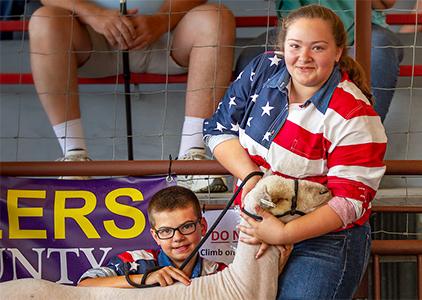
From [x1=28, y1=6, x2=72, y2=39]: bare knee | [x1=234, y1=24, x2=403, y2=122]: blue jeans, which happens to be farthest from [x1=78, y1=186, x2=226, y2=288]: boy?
[x1=28, y1=6, x2=72, y2=39]: bare knee

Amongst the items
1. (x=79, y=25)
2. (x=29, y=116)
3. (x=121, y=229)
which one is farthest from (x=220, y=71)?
(x=29, y=116)

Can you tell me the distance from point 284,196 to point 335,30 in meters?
0.40

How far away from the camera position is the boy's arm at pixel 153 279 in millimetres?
1000

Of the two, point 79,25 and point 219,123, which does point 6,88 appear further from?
point 219,123

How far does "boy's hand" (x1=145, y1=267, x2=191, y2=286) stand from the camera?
1.00 meters

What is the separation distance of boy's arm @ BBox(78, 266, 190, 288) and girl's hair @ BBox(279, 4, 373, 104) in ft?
2.00

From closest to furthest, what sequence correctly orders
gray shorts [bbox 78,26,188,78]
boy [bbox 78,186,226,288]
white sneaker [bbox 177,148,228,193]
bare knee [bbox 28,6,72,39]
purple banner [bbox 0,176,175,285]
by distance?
boy [bbox 78,186,226,288]
purple banner [bbox 0,176,175,285]
white sneaker [bbox 177,148,228,193]
bare knee [bbox 28,6,72,39]
gray shorts [bbox 78,26,188,78]

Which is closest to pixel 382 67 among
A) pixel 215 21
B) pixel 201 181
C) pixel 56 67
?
pixel 215 21

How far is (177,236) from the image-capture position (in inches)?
45.4

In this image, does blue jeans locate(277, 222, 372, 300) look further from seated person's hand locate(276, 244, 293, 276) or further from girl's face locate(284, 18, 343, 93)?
girl's face locate(284, 18, 343, 93)

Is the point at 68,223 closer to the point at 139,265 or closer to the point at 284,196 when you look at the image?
the point at 139,265

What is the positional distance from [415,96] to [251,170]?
184cm

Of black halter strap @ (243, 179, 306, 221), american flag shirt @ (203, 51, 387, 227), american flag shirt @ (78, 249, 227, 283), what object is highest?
american flag shirt @ (203, 51, 387, 227)

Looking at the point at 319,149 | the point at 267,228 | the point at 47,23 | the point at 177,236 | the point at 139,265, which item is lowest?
the point at 139,265
